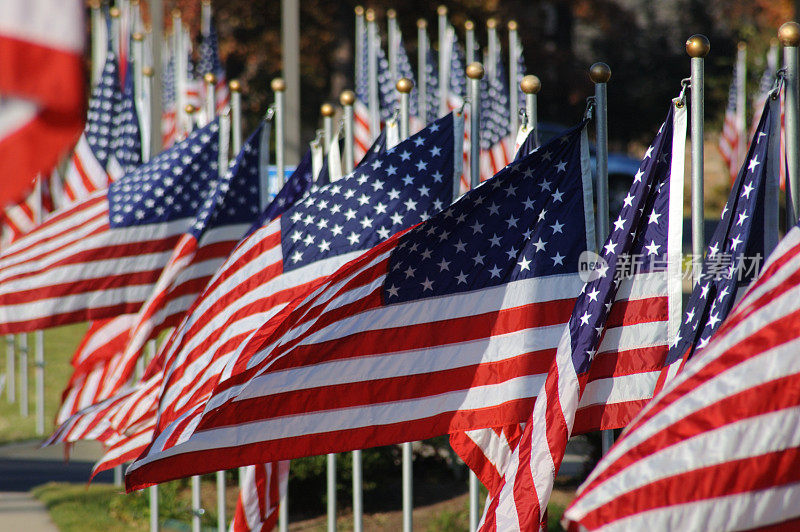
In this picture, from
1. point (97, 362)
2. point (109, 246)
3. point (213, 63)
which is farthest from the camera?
point (213, 63)

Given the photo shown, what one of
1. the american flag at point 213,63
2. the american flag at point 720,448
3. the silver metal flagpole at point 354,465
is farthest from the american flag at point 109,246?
the american flag at point 213,63

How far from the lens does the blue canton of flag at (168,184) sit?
7207 mm

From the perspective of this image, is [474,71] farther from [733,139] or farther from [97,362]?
[733,139]

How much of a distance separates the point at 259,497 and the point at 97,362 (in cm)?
225

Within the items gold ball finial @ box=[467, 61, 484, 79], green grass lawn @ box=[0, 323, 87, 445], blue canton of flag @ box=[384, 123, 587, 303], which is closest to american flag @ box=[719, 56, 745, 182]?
green grass lawn @ box=[0, 323, 87, 445]

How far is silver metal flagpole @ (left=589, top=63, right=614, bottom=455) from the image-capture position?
14.6ft

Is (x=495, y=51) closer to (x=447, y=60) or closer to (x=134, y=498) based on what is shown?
(x=447, y=60)

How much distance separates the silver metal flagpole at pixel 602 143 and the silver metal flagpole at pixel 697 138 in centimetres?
35

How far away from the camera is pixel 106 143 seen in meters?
9.77

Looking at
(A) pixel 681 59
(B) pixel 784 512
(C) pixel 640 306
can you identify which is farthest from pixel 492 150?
(A) pixel 681 59

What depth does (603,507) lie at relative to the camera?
3.12 meters

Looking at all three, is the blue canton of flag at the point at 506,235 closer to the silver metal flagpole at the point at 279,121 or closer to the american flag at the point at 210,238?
the silver metal flagpole at the point at 279,121

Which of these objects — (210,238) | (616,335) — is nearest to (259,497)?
(210,238)

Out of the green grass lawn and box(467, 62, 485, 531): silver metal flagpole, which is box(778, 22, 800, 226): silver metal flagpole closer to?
box(467, 62, 485, 531): silver metal flagpole
